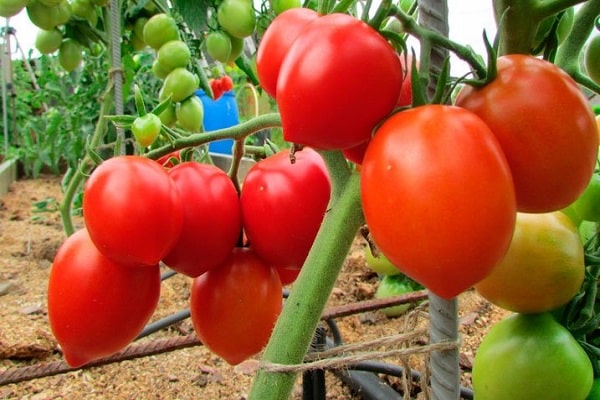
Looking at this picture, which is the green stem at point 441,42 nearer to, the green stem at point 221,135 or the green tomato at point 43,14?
the green stem at point 221,135

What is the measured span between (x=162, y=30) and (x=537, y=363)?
3.11 feet

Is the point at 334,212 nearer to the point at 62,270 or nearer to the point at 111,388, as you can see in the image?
the point at 62,270

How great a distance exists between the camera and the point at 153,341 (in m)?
0.81

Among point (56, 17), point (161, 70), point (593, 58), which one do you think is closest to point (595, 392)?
point (593, 58)

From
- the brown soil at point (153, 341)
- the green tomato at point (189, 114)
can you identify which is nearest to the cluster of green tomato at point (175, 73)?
the green tomato at point (189, 114)

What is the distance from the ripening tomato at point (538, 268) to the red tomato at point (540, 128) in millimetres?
227

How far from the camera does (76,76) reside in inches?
94.1

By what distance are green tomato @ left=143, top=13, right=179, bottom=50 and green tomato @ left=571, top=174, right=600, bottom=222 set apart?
33.9 inches

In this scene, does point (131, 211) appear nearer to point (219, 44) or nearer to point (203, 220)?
point (203, 220)

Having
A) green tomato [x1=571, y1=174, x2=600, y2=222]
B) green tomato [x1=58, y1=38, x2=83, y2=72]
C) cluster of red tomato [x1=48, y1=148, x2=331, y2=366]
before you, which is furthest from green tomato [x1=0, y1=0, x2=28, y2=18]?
green tomato [x1=571, y1=174, x2=600, y2=222]

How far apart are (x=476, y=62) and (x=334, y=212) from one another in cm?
15

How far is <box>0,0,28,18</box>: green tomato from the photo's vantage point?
1.11 m

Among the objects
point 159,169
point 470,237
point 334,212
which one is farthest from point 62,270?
point 470,237

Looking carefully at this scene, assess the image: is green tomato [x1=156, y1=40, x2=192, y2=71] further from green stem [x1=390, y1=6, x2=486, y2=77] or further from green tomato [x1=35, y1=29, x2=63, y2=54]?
green stem [x1=390, y1=6, x2=486, y2=77]
